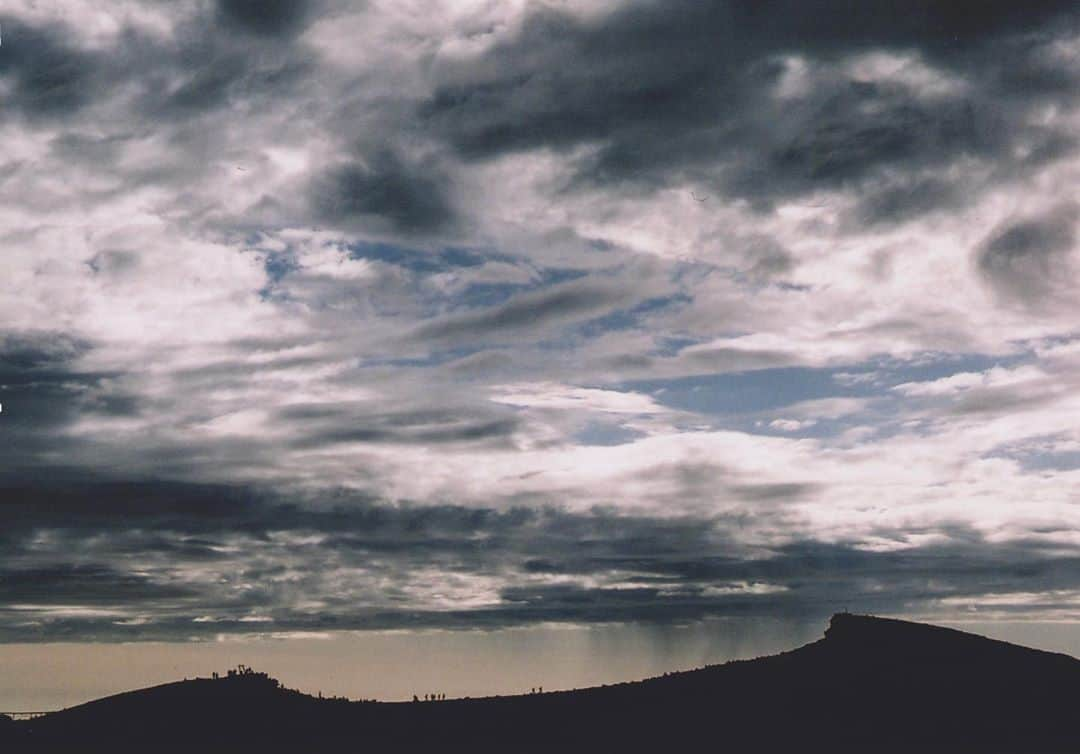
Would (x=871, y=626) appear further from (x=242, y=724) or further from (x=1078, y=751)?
(x=242, y=724)

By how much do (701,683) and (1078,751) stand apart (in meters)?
36.4

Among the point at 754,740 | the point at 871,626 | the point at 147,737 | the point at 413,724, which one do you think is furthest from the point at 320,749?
the point at 871,626

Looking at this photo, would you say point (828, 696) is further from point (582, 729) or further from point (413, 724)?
point (413, 724)

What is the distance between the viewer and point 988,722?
104 m

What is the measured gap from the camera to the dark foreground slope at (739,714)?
104438 mm

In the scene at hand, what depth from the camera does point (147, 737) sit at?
136 meters

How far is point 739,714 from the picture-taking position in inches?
4456

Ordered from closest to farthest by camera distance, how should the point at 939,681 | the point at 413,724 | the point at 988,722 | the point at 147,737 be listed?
1. the point at 988,722
2. the point at 939,681
3. the point at 413,724
4. the point at 147,737

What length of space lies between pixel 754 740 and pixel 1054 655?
2956 centimetres

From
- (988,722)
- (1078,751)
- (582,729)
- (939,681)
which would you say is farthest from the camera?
(582,729)

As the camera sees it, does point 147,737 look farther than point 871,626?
Yes

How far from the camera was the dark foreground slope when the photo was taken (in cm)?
10444

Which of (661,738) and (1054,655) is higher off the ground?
(1054,655)

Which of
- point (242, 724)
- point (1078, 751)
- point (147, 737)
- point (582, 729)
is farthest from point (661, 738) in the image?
point (147, 737)
